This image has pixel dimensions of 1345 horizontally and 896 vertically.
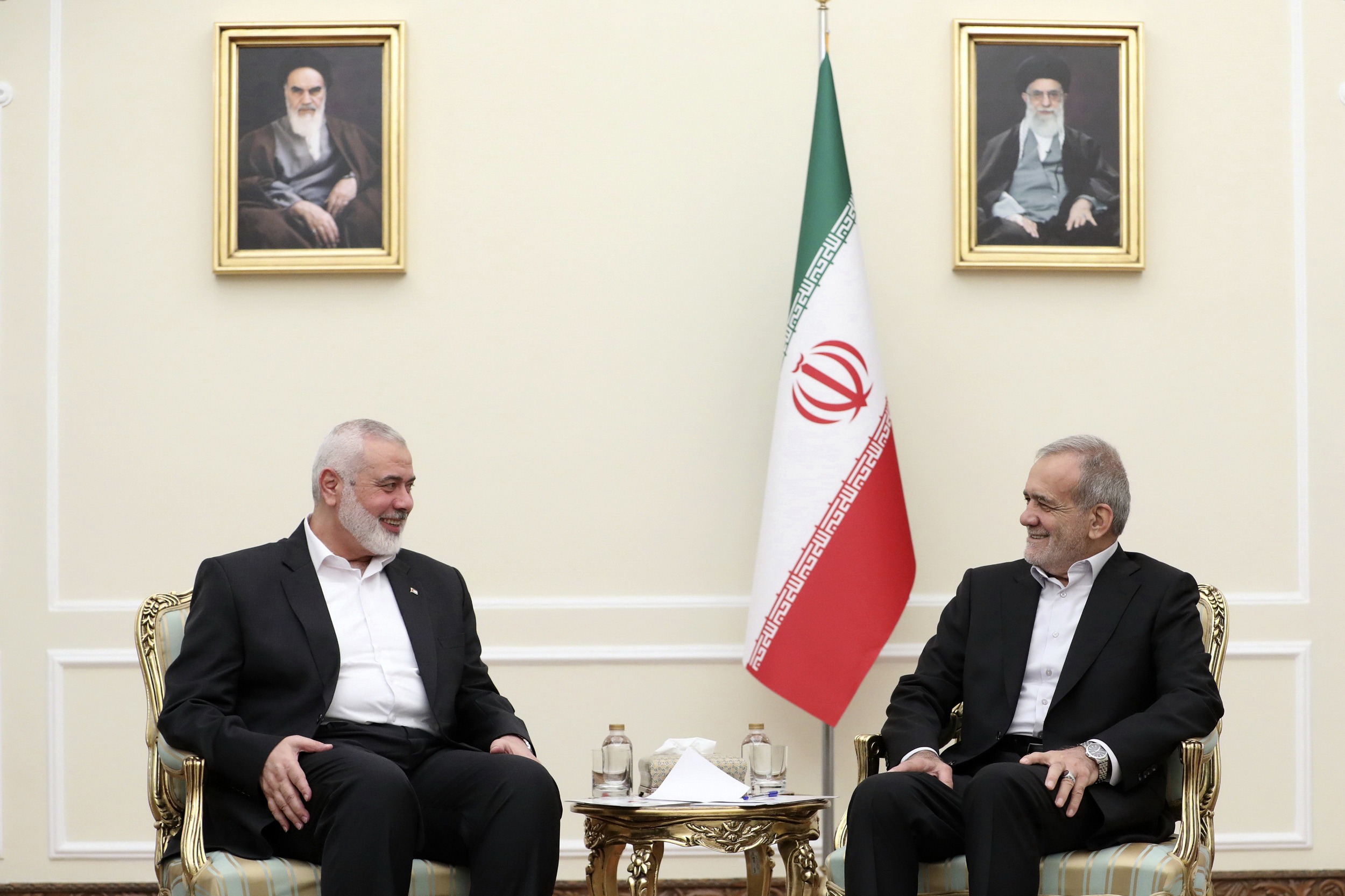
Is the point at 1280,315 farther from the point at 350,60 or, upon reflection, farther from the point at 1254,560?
the point at 350,60

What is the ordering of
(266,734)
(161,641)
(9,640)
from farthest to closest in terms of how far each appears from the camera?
(9,640) → (161,641) → (266,734)

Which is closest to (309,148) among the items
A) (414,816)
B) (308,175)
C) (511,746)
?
(308,175)

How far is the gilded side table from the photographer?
3109 mm

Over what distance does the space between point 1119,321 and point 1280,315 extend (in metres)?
0.55

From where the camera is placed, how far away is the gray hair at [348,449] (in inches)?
134

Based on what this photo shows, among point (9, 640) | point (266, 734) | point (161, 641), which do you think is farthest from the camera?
point (9, 640)

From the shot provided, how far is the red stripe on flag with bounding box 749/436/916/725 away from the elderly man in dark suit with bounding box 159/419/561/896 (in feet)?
3.55

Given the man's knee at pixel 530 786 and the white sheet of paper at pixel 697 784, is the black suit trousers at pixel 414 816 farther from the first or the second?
the white sheet of paper at pixel 697 784

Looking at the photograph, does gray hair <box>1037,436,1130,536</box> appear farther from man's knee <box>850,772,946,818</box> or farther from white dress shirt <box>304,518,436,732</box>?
white dress shirt <box>304,518,436,732</box>

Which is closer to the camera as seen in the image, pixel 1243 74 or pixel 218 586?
pixel 218 586

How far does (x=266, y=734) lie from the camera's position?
310 centimetres

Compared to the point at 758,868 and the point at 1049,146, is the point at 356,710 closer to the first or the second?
the point at 758,868

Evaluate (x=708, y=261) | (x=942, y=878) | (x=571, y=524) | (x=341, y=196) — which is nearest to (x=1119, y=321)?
(x=708, y=261)

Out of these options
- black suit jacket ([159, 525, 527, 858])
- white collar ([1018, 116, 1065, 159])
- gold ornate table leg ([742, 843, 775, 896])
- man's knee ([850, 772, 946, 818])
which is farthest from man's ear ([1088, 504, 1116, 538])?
white collar ([1018, 116, 1065, 159])
